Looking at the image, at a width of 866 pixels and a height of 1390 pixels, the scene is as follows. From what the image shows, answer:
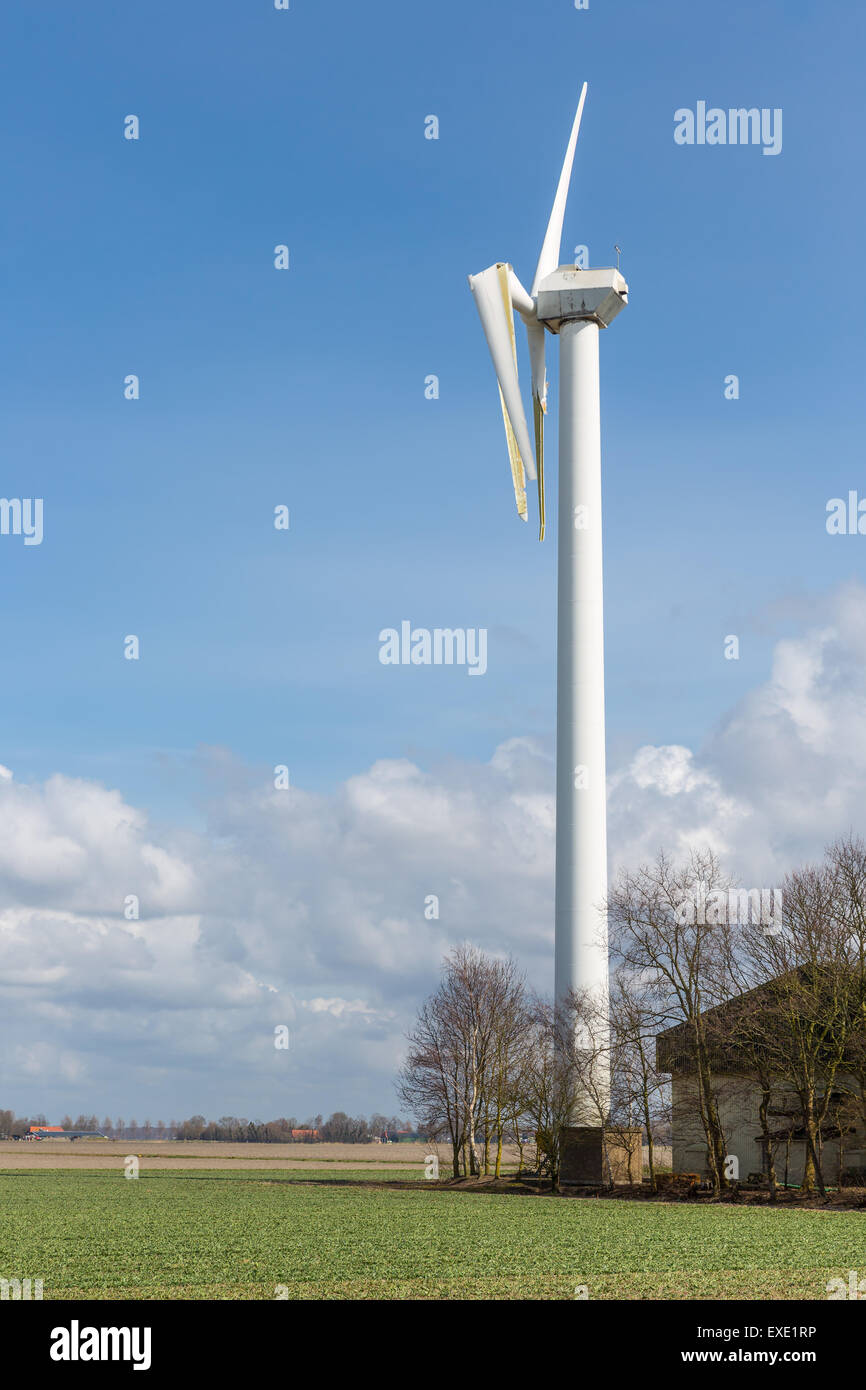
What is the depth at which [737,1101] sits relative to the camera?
228 feet

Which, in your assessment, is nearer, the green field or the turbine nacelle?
the green field

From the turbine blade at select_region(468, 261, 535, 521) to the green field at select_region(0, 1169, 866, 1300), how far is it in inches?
1135

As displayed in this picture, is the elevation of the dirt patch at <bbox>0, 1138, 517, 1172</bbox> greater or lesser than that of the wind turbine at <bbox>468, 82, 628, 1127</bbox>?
lesser

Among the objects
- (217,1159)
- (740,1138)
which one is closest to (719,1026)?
(740,1138)

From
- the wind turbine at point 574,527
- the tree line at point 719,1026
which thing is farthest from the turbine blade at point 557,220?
the tree line at point 719,1026

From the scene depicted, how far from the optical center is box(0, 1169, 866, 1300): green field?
905 inches

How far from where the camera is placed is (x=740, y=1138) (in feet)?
238

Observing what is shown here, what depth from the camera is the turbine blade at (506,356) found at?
55562 millimetres

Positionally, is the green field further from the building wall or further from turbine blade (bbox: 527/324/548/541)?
turbine blade (bbox: 527/324/548/541)

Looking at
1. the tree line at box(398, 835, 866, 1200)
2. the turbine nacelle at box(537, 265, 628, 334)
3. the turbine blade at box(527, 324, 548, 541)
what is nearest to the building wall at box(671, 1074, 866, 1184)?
the tree line at box(398, 835, 866, 1200)

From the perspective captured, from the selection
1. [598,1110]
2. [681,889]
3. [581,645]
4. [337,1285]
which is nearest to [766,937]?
[681,889]

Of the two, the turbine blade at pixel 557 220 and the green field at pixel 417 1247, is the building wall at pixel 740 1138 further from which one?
the turbine blade at pixel 557 220

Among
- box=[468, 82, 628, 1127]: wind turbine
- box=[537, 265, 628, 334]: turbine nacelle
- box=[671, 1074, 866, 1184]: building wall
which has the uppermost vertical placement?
box=[537, 265, 628, 334]: turbine nacelle

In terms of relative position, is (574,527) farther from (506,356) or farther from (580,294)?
(580,294)
